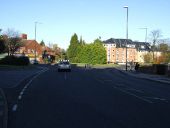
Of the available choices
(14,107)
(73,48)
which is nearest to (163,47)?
(73,48)

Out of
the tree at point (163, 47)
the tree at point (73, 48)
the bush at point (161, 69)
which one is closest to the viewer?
the bush at point (161, 69)

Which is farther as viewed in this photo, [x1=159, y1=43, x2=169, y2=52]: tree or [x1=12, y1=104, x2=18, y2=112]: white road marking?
[x1=159, y1=43, x2=169, y2=52]: tree

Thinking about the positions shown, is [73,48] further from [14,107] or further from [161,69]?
[14,107]

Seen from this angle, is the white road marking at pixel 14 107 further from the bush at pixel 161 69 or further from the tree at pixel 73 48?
the tree at pixel 73 48

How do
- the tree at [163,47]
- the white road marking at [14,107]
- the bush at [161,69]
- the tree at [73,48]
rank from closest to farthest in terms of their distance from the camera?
1. the white road marking at [14,107]
2. the bush at [161,69]
3. the tree at [163,47]
4. the tree at [73,48]

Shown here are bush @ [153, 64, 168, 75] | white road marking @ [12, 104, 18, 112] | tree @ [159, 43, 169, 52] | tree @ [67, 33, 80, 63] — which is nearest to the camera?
white road marking @ [12, 104, 18, 112]

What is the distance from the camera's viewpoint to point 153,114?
46.2ft

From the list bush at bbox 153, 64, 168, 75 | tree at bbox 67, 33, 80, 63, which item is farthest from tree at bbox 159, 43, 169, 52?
bush at bbox 153, 64, 168, 75

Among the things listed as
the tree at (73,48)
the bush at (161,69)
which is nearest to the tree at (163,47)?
the tree at (73,48)

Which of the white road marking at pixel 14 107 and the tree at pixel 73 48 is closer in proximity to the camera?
the white road marking at pixel 14 107

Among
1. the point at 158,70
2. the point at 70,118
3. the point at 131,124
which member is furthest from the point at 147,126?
the point at 158,70

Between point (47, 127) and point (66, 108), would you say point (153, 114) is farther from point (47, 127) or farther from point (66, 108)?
point (47, 127)

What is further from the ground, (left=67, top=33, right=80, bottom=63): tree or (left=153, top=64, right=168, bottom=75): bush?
(left=67, top=33, right=80, bottom=63): tree

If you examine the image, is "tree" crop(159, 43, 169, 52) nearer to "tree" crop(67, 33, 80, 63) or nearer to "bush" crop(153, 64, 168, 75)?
"tree" crop(67, 33, 80, 63)
